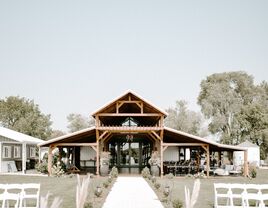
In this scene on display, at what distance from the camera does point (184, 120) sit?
66938 mm

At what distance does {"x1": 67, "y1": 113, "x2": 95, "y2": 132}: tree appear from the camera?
250 feet

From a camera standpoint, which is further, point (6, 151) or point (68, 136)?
point (6, 151)

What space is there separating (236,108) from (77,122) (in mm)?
30159

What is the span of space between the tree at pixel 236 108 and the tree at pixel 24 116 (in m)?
27.1

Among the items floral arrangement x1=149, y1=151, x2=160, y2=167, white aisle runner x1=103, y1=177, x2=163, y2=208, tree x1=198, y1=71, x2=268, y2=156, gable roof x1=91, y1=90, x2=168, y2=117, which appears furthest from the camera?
tree x1=198, y1=71, x2=268, y2=156

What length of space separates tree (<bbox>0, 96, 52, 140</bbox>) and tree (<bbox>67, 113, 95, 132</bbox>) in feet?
13.6

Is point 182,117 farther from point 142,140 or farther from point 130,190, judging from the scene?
point 130,190

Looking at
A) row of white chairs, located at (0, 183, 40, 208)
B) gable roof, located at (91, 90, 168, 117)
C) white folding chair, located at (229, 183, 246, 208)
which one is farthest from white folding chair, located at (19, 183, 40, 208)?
gable roof, located at (91, 90, 168, 117)

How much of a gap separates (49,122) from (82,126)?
5.96 meters

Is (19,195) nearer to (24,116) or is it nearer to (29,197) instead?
(29,197)

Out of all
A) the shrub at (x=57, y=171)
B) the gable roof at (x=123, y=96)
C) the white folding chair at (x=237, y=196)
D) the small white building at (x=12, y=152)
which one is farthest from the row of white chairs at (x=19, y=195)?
the small white building at (x=12, y=152)

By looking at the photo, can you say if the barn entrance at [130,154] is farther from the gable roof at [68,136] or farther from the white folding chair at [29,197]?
the white folding chair at [29,197]

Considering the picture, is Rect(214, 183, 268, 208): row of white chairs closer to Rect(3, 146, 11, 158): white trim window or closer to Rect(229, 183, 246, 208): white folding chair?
Rect(229, 183, 246, 208): white folding chair

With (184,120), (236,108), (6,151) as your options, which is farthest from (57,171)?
(184,120)
